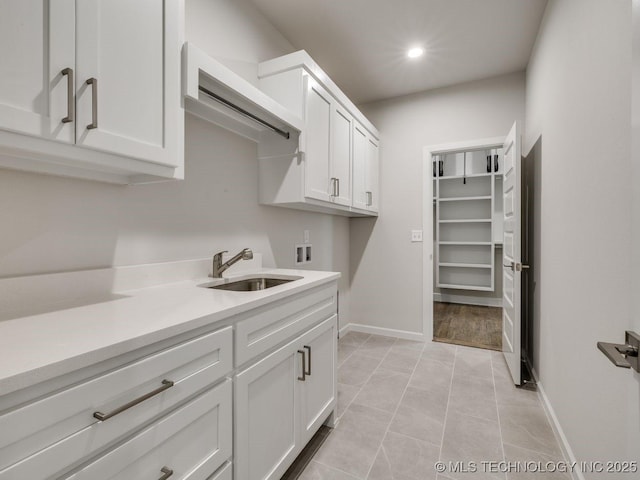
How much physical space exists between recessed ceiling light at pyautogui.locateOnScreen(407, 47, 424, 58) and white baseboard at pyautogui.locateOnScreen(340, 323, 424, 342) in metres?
2.71

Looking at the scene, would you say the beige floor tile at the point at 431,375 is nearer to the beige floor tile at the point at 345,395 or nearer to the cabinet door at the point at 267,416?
the beige floor tile at the point at 345,395

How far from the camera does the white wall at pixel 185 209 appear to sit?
3.32 ft

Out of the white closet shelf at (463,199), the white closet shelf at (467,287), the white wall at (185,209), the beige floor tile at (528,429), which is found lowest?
the beige floor tile at (528,429)

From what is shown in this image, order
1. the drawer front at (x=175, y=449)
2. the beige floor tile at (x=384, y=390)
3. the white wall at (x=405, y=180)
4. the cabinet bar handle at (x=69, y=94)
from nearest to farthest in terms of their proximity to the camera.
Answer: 1. the drawer front at (x=175, y=449)
2. the cabinet bar handle at (x=69, y=94)
3. the beige floor tile at (x=384, y=390)
4. the white wall at (x=405, y=180)

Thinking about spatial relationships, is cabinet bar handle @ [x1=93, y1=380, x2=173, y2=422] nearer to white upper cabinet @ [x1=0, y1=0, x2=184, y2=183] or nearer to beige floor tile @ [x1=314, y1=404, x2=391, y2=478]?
white upper cabinet @ [x1=0, y1=0, x2=184, y2=183]

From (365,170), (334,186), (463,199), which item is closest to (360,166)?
(365,170)

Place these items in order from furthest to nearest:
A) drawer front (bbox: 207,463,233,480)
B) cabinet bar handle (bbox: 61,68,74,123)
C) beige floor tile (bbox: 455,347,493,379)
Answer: beige floor tile (bbox: 455,347,493,379), drawer front (bbox: 207,463,233,480), cabinet bar handle (bbox: 61,68,74,123)

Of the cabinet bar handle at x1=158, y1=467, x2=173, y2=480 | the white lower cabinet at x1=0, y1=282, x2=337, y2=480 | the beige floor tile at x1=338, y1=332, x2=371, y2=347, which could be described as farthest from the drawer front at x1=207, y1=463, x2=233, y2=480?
the beige floor tile at x1=338, y1=332, x2=371, y2=347

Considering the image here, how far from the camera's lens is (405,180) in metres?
3.38

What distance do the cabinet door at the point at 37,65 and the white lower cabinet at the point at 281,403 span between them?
3.00 ft

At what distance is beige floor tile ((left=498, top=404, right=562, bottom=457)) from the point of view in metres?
1.67

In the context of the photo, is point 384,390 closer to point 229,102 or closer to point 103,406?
point 103,406

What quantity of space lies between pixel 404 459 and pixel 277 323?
40.7 inches

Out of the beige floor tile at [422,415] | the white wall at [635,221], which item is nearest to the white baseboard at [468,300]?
the beige floor tile at [422,415]
